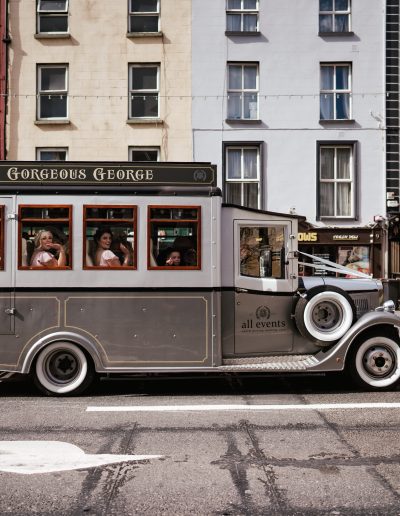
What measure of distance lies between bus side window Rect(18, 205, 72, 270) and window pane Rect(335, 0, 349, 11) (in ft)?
52.9

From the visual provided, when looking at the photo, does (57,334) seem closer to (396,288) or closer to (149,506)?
(149,506)

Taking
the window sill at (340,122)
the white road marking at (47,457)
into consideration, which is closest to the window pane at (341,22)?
the window sill at (340,122)

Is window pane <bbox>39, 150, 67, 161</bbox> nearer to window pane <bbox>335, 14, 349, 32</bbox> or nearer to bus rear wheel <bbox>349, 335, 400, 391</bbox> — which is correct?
window pane <bbox>335, 14, 349, 32</bbox>

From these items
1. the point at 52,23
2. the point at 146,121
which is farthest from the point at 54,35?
the point at 146,121

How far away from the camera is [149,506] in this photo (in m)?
4.12

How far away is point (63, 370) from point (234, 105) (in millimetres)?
14242

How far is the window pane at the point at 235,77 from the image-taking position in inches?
784

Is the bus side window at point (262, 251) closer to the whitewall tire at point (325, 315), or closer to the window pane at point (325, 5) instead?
the whitewall tire at point (325, 315)

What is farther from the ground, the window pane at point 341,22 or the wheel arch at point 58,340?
the window pane at point 341,22

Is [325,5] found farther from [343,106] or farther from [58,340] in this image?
[58,340]

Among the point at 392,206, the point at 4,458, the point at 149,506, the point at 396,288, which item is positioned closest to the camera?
the point at 149,506

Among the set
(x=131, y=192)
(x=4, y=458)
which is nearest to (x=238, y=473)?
(x=4, y=458)

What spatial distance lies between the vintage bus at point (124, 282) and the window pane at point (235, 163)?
12361 millimetres

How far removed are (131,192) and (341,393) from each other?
3927mm
